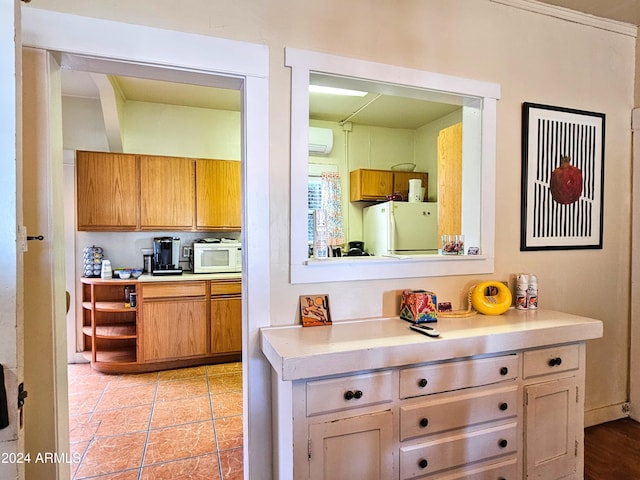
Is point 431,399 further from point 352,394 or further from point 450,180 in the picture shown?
point 450,180

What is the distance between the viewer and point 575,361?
1.80 meters

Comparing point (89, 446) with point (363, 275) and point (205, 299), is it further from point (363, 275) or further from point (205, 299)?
point (363, 275)

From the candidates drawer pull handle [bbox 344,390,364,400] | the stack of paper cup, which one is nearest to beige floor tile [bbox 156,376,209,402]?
drawer pull handle [bbox 344,390,364,400]

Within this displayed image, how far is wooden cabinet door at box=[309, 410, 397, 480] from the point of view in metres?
1.34

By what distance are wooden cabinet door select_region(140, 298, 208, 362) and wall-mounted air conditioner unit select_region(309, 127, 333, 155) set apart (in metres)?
2.21

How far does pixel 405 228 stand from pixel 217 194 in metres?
2.21

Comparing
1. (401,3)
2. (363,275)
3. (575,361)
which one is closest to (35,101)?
(363,275)

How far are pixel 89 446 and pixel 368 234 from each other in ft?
11.4

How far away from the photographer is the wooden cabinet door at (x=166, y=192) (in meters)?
3.62

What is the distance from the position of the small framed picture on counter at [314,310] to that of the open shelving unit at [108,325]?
7.70ft

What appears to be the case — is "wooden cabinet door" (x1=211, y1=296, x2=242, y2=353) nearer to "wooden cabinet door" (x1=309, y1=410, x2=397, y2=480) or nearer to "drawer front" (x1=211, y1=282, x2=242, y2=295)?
Answer: "drawer front" (x1=211, y1=282, x2=242, y2=295)

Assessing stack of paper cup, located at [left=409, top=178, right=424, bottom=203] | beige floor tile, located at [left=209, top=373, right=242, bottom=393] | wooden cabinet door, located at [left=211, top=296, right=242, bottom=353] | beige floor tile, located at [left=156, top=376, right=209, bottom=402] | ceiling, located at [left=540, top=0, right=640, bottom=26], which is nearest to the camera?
ceiling, located at [left=540, top=0, right=640, bottom=26]

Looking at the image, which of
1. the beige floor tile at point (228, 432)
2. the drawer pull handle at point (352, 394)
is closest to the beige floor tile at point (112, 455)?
the beige floor tile at point (228, 432)

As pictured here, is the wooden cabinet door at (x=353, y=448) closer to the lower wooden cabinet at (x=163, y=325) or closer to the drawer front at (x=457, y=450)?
the drawer front at (x=457, y=450)
